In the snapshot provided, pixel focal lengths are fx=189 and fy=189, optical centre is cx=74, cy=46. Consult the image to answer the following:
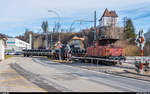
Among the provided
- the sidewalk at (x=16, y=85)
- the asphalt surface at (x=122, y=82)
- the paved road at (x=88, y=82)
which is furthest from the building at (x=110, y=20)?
the sidewalk at (x=16, y=85)

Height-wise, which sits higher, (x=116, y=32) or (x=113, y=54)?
(x=116, y=32)

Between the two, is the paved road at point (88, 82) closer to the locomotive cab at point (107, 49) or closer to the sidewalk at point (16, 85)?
the sidewalk at point (16, 85)

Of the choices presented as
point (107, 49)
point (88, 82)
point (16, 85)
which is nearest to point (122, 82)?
point (88, 82)

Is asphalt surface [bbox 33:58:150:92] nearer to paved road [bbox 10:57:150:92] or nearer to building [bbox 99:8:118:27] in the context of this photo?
paved road [bbox 10:57:150:92]

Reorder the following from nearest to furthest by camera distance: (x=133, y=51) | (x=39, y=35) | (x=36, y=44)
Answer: (x=133, y=51), (x=36, y=44), (x=39, y=35)

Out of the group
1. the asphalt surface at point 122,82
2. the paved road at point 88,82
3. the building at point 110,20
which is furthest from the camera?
the building at point 110,20

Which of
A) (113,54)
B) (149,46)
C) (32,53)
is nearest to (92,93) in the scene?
(113,54)

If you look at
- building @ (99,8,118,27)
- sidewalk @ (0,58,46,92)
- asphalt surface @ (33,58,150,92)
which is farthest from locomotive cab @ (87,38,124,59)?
building @ (99,8,118,27)

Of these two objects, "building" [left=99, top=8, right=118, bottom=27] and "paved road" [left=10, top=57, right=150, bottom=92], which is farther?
"building" [left=99, top=8, right=118, bottom=27]

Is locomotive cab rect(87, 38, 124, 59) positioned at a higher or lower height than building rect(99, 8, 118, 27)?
lower

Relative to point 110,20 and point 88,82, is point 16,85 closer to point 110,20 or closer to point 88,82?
point 88,82

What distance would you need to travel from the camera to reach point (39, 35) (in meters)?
147

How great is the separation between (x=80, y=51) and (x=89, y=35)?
50985 millimetres

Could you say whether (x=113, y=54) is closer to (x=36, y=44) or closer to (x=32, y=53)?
(x=32, y=53)
